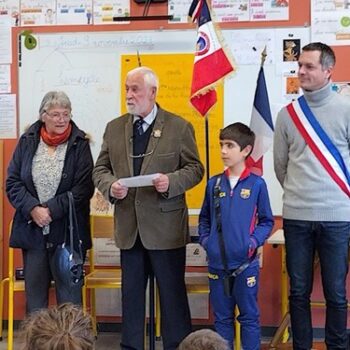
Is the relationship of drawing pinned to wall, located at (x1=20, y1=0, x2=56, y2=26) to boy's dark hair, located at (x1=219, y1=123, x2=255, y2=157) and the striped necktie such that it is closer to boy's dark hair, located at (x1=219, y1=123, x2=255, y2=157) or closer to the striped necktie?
the striped necktie

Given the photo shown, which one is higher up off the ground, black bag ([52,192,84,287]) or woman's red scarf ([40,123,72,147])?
woman's red scarf ([40,123,72,147])

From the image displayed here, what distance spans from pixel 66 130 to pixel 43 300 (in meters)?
0.86

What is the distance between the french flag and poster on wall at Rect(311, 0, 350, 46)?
583mm

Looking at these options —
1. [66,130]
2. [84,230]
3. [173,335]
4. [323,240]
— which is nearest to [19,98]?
[66,130]

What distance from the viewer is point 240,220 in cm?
277

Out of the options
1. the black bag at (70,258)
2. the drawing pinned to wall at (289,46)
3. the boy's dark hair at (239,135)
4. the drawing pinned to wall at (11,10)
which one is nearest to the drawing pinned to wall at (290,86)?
the drawing pinned to wall at (289,46)

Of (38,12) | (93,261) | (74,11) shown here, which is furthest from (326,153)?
(38,12)

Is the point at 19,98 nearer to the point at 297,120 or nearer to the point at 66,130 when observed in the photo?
the point at 66,130

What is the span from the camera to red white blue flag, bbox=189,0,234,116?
315cm

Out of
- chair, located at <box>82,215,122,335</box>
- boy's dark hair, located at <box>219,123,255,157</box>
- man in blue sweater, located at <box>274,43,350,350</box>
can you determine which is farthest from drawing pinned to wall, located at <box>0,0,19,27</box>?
man in blue sweater, located at <box>274,43,350,350</box>

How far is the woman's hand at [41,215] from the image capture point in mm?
2928

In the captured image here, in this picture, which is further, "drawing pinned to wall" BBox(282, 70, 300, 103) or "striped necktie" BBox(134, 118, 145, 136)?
"drawing pinned to wall" BBox(282, 70, 300, 103)

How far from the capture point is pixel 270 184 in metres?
3.71

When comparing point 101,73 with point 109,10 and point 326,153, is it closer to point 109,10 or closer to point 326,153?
point 109,10
